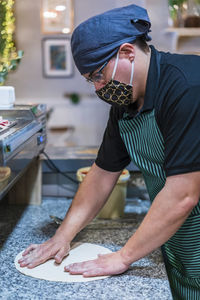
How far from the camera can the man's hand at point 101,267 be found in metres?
1.00

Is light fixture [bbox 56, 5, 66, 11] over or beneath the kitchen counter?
over

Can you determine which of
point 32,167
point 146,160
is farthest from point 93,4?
point 146,160

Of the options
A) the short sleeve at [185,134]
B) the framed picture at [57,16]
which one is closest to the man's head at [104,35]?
the short sleeve at [185,134]

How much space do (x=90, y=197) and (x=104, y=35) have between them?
19.8 inches

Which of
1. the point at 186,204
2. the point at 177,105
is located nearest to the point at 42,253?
the point at 186,204

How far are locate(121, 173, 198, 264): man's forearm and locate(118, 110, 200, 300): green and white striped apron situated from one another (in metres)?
0.13

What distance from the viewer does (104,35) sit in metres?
0.94

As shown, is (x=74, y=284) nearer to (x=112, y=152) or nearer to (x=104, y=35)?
(x=112, y=152)

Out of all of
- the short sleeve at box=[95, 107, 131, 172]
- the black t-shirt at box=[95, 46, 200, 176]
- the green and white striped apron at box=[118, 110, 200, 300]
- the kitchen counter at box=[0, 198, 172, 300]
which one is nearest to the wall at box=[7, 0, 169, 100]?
the kitchen counter at box=[0, 198, 172, 300]

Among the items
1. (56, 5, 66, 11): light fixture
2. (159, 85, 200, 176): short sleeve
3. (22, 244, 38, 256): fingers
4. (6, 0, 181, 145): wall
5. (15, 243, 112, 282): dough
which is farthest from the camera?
(6, 0, 181, 145): wall

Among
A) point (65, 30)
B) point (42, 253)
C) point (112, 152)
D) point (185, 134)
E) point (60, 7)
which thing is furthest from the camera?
point (65, 30)

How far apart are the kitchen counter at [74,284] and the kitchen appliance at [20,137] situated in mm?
207

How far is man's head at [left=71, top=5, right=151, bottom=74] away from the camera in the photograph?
0.93 m

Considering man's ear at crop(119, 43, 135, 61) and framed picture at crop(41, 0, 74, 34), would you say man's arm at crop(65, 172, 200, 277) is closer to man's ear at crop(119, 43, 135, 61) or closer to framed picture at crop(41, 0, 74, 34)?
man's ear at crop(119, 43, 135, 61)
